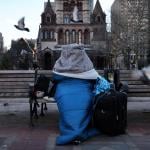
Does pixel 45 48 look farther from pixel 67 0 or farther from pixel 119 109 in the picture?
pixel 119 109

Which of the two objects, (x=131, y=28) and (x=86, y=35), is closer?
(x=131, y=28)

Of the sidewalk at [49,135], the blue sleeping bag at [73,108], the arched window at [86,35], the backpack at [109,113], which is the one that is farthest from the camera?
the arched window at [86,35]

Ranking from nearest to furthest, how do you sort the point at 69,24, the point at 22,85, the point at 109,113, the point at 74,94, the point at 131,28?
the point at 109,113 < the point at 74,94 < the point at 22,85 < the point at 131,28 < the point at 69,24

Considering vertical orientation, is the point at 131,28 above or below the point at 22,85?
above

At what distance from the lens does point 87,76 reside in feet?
31.0

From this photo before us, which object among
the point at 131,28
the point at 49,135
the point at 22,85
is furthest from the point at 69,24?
the point at 49,135

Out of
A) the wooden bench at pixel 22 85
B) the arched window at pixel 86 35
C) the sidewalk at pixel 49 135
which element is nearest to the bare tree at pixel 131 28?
the arched window at pixel 86 35

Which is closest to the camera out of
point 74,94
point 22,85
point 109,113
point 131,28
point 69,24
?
point 109,113

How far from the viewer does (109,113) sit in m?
8.82

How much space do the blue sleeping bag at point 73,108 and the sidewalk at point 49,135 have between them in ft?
0.57

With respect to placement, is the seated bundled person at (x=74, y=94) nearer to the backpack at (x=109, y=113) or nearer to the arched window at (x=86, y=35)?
the backpack at (x=109, y=113)

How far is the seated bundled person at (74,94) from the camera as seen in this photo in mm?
8559

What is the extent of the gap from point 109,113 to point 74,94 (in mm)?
697

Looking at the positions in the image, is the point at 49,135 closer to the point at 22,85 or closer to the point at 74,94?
the point at 74,94
